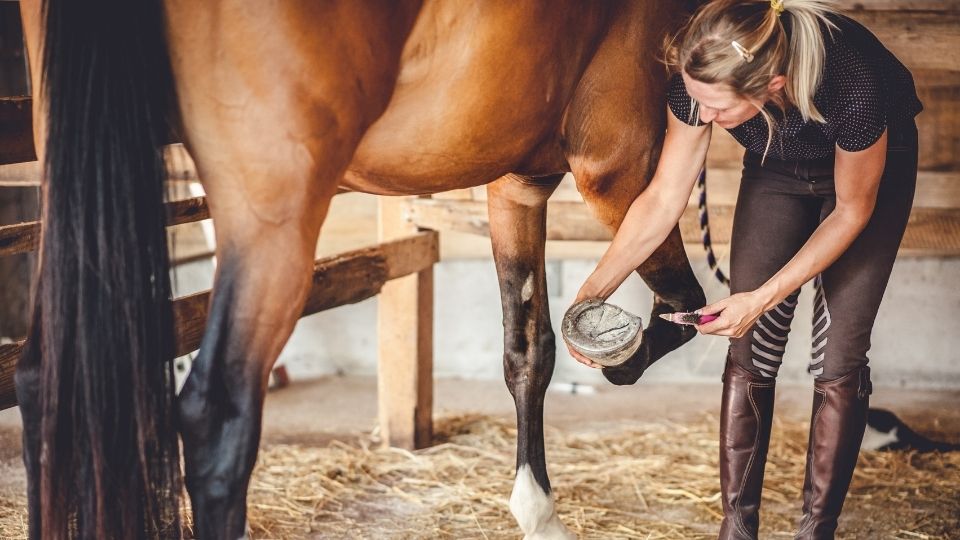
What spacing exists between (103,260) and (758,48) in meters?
1.19

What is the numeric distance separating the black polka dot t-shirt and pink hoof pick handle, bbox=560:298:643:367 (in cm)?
45

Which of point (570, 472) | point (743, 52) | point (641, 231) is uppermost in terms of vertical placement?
point (743, 52)

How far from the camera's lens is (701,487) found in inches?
119

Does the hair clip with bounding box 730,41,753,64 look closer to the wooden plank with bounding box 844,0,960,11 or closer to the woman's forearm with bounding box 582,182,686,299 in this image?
the woman's forearm with bounding box 582,182,686,299

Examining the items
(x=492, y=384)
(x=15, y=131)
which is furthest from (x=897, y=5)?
(x=15, y=131)

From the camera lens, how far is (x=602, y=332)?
1.99 metres

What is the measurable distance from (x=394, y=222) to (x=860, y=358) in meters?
1.86

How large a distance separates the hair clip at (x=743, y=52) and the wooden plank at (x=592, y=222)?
137 centimetres

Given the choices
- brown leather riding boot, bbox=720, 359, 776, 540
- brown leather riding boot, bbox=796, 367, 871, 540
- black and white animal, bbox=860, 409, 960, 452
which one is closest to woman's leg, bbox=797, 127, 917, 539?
brown leather riding boot, bbox=796, 367, 871, 540

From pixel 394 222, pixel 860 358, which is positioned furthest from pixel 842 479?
pixel 394 222

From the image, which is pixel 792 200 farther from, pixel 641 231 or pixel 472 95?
pixel 472 95

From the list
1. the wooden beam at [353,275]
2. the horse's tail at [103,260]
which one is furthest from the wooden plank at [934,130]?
the horse's tail at [103,260]

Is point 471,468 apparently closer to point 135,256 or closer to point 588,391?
point 588,391

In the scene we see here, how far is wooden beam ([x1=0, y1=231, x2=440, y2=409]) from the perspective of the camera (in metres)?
2.31
